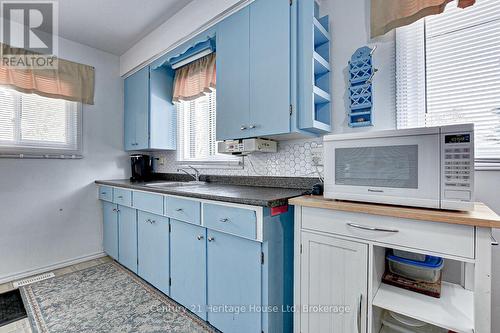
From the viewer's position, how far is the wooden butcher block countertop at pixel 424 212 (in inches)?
33.9

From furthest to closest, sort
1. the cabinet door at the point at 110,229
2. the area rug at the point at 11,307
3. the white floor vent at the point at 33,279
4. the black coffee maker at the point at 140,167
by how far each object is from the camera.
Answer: the black coffee maker at the point at 140,167 → the cabinet door at the point at 110,229 → the white floor vent at the point at 33,279 → the area rug at the point at 11,307

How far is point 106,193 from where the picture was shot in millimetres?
2846

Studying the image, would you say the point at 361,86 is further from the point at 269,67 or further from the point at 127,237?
the point at 127,237

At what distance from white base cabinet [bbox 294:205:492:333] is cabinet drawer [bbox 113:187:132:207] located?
1.81 metres

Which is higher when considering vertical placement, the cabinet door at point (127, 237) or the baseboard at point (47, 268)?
the cabinet door at point (127, 237)

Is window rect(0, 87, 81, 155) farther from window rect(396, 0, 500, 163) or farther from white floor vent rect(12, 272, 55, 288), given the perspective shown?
window rect(396, 0, 500, 163)

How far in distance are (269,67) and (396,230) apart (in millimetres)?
1237

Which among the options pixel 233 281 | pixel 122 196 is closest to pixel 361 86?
pixel 233 281

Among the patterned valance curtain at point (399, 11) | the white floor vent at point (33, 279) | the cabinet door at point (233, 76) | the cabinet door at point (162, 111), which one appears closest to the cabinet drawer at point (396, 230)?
the cabinet door at point (233, 76)

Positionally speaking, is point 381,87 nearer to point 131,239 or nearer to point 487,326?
point 487,326

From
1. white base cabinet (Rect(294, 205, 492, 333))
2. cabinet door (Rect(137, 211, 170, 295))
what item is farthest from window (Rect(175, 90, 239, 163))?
white base cabinet (Rect(294, 205, 492, 333))

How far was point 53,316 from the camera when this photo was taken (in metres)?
1.81

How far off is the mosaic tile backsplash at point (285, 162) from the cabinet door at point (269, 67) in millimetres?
351

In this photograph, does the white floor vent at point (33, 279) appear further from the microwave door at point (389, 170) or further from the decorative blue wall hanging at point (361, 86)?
the decorative blue wall hanging at point (361, 86)
